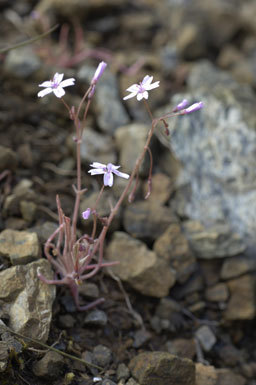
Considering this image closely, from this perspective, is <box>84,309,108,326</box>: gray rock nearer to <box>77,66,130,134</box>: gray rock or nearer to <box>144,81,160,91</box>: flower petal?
<box>144,81,160,91</box>: flower petal

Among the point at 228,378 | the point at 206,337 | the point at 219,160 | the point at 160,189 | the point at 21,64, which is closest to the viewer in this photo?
the point at 228,378

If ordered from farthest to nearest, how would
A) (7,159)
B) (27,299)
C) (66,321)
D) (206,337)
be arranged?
(7,159), (206,337), (66,321), (27,299)

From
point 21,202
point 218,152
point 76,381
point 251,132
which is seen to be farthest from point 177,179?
point 76,381

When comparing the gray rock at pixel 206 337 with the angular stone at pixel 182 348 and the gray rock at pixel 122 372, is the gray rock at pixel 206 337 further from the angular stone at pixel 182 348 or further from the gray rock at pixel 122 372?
the gray rock at pixel 122 372

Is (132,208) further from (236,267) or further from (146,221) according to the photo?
(236,267)

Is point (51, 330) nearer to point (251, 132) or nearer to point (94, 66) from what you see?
point (251, 132)

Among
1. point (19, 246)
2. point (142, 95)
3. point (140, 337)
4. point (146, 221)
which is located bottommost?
point (140, 337)

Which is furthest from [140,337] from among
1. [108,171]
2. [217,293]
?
[108,171]
